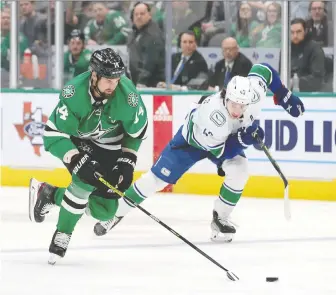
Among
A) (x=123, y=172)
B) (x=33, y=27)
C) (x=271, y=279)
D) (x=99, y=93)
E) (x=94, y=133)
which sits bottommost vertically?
(x=271, y=279)

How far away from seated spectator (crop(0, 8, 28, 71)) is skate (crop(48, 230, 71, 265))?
3.77 metres

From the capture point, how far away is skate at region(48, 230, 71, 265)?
489cm

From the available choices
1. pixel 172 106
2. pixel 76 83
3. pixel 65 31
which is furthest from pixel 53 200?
pixel 65 31

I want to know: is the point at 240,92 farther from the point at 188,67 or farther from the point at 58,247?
the point at 188,67

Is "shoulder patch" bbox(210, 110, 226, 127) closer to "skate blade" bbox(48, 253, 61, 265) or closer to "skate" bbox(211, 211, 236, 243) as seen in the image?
"skate" bbox(211, 211, 236, 243)

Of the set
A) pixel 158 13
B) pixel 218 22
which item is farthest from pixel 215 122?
pixel 158 13

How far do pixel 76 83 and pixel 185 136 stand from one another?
953 millimetres

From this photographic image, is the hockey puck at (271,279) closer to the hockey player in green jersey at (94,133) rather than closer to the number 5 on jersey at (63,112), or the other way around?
the hockey player in green jersey at (94,133)

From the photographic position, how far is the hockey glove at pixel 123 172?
4911 millimetres

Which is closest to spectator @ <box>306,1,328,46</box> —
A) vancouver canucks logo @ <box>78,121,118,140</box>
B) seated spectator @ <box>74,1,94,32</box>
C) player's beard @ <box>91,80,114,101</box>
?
seated spectator @ <box>74,1,94,32</box>

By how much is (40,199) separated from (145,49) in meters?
2.79

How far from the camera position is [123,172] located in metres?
4.90

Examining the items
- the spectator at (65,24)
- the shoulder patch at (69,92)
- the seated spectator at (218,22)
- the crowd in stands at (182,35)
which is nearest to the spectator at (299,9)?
the crowd in stands at (182,35)

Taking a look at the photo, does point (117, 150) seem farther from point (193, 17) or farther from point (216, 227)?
point (193, 17)
